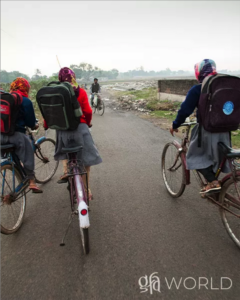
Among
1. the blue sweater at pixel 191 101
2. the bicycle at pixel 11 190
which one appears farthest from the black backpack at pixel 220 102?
the bicycle at pixel 11 190

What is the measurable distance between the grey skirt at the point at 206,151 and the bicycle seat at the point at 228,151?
50 mm

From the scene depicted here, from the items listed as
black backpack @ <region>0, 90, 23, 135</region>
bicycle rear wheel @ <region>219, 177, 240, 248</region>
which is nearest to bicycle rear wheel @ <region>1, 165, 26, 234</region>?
black backpack @ <region>0, 90, 23, 135</region>

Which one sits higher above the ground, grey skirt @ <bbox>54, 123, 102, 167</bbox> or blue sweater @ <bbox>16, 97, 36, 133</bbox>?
blue sweater @ <bbox>16, 97, 36, 133</bbox>

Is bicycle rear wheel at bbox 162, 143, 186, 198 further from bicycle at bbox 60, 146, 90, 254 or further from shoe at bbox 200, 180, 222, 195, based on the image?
bicycle at bbox 60, 146, 90, 254

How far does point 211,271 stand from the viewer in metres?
2.10

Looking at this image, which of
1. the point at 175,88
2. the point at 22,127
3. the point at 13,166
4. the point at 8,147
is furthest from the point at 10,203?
the point at 175,88

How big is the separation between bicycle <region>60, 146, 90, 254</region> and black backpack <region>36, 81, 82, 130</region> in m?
0.32

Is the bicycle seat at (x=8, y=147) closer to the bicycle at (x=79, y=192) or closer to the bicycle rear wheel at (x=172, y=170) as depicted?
the bicycle at (x=79, y=192)

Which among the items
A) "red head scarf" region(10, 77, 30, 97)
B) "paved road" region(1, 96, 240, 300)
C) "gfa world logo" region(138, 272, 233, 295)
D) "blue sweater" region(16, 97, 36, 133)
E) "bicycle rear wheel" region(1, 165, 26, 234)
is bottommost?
"gfa world logo" region(138, 272, 233, 295)

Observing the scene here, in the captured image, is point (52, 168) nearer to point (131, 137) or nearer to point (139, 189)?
point (139, 189)

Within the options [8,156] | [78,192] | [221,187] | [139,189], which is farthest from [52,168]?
[221,187]

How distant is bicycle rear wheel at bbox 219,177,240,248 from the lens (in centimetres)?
228

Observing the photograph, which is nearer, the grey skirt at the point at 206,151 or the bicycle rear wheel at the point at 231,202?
the bicycle rear wheel at the point at 231,202

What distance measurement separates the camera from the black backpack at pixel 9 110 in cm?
246
